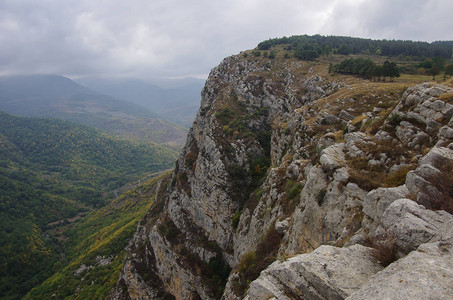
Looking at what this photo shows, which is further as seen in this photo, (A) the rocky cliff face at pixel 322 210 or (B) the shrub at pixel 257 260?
(B) the shrub at pixel 257 260

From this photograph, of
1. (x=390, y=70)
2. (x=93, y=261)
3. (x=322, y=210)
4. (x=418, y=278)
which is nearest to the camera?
(x=418, y=278)

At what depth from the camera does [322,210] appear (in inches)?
696

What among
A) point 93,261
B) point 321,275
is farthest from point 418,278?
point 93,261

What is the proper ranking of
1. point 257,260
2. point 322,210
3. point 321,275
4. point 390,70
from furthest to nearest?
point 390,70 < point 257,260 < point 322,210 < point 321,275

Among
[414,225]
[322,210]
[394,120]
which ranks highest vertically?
[394,120]

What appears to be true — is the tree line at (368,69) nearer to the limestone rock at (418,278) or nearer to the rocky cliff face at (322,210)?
the rocky cliff face at (322,210)

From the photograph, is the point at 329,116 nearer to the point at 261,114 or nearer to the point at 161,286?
the point at 261,114

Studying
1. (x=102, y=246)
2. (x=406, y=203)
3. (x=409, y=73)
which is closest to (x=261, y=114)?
(x=409, y=73)

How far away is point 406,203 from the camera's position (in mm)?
10812

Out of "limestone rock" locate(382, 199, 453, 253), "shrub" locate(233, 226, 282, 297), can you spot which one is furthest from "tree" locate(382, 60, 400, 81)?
"limestone rock" locate(382, 199, 453, 253)

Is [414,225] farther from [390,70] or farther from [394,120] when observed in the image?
[390,70]

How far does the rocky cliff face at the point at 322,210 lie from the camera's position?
9922 mm

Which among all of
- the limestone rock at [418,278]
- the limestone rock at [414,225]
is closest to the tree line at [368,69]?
the limestone rock at [414,225]

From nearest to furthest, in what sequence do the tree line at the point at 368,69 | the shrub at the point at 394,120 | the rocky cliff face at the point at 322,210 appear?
the rocky cliff face at the point at 322,210
the shrub at the point at 394,120
the tree line at the point at 368,69
